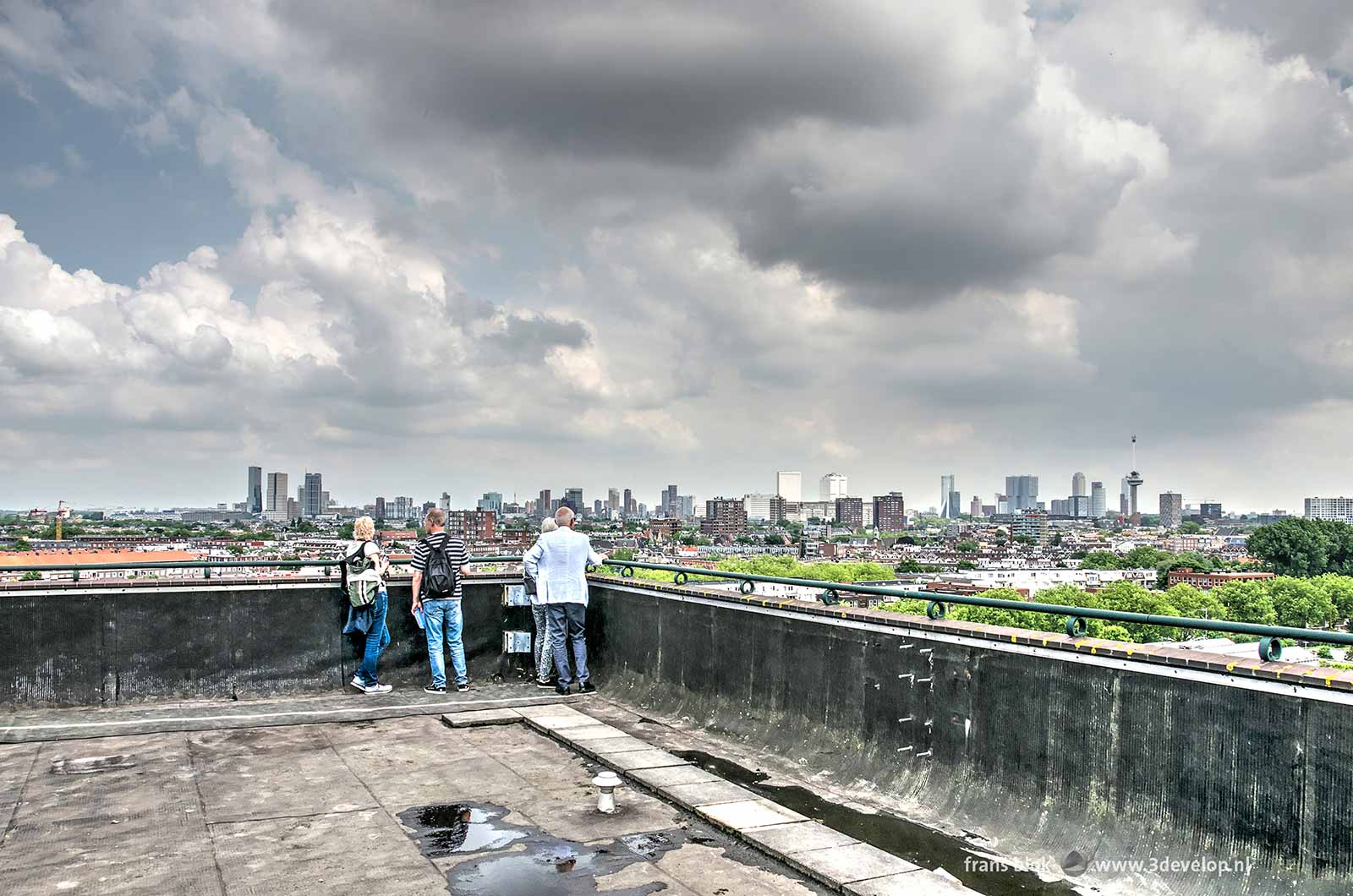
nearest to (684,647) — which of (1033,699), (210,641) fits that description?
(1033,699)

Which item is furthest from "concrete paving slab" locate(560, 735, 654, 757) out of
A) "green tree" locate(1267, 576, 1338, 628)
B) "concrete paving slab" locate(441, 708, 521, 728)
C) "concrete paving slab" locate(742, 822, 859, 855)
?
"green tree" locate(1267, 576, 1338, 628)

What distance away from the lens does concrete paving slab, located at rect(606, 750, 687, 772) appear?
317 inches

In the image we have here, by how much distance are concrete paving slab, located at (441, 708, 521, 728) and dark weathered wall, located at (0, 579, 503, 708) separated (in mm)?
2413

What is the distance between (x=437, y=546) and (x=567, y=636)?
192 centimetres

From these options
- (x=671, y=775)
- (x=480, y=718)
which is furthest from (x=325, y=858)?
(x=480, y=718)

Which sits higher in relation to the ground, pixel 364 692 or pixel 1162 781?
pixel 1162 781

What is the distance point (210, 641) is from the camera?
36.9ft

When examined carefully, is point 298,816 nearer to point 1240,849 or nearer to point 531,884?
point 531,884

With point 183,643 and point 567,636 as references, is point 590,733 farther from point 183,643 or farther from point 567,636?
point 183,643

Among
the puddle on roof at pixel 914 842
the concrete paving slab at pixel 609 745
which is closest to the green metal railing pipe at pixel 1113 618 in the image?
the puddle on roof at pixel 914 842

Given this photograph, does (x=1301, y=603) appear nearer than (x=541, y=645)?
No

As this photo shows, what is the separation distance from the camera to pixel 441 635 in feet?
39.4

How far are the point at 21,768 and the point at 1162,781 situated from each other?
8.31 metres

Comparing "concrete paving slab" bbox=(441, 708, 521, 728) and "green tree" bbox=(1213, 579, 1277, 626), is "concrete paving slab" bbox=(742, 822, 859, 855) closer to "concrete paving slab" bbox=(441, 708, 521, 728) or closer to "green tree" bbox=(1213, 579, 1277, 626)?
"concrete paving slab" bbox=(441, 708, 521, 728)
